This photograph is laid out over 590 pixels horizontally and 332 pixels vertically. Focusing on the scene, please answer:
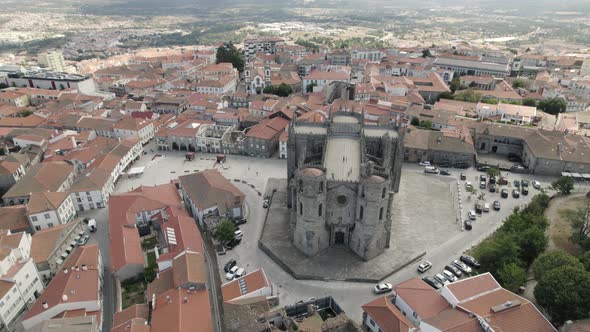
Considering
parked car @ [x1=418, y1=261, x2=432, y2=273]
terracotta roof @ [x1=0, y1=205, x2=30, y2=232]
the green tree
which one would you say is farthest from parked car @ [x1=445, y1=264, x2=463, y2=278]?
terracotta roof @ [x1=0, y1=205, x2=30, y2=232]

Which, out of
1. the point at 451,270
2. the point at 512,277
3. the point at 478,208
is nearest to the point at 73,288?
the point at 451,270

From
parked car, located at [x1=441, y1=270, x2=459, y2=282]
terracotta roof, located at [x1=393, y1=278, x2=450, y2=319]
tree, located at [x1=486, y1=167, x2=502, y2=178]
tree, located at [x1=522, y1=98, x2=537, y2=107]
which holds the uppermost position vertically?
tree, located at [x1=522, y1=98, x2=537, y2=107]

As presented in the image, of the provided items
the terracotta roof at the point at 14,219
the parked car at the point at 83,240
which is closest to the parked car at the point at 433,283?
the parked car at the point at 83,240

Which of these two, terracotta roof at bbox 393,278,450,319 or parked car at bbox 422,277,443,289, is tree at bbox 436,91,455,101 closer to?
parked car at bbox 422,277,443,289

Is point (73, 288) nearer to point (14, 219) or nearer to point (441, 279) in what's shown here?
point (14, 219)

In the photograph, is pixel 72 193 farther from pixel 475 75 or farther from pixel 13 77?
pixel 475 75

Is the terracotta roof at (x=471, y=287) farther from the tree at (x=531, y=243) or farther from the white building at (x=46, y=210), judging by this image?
the white building at (x=46, y=210)

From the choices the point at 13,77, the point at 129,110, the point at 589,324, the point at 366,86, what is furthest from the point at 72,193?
the point at 13,77
